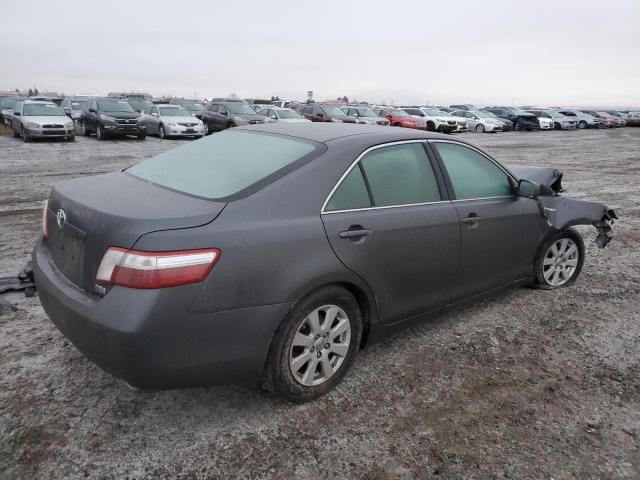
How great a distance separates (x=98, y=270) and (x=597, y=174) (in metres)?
13.5

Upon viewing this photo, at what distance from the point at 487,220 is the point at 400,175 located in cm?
87

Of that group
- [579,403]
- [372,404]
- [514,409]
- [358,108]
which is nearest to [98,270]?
[372,404]

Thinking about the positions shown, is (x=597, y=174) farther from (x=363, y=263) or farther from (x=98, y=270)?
(x=98, y=270)

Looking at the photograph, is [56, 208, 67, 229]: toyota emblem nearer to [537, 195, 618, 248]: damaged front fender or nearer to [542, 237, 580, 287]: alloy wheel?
[537, 195, 618, 248]: damaged front fender

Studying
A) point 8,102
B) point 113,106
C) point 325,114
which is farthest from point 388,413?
point 8,102

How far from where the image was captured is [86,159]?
47.0ft

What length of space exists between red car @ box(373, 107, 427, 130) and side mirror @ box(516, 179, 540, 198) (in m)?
24.4

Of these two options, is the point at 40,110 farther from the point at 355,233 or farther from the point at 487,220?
the point at 355,233

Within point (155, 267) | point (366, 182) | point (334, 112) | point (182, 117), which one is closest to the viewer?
point (155, 267)

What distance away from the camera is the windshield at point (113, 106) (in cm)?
2106

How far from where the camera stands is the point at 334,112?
90.5ft

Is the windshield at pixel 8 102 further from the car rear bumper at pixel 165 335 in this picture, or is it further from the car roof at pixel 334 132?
the car rear bumper at pixel 165 335

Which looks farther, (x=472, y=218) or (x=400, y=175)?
(x=472, y=218)

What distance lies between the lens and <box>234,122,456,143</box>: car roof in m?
3.38
